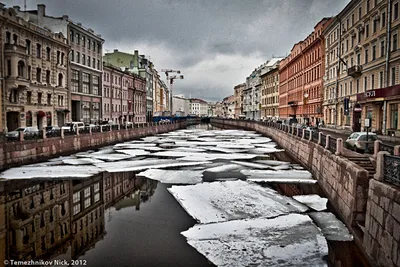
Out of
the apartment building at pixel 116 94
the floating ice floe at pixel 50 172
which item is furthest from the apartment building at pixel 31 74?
the apartment building at pixel 116 94

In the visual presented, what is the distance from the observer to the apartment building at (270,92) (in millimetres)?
92625

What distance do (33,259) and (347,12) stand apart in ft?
148

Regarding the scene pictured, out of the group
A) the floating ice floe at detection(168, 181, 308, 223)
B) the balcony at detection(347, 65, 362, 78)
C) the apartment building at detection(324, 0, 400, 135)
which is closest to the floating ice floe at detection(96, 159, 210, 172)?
the floating ice floe at detection(168, 181, 308, 223)

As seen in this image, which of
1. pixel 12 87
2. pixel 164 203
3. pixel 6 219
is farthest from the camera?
pixel 12 87

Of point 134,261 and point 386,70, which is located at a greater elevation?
point 386,70

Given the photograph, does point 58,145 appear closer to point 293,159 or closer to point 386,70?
point 293,159

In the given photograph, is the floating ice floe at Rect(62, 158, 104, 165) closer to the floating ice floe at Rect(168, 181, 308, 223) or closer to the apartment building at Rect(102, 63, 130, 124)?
the floating ice floe at Rect(168, 181, 308, 223)

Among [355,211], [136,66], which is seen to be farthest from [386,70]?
[136,66]

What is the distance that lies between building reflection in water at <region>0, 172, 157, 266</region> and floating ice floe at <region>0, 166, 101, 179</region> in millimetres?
968

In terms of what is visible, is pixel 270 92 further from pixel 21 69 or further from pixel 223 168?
pixel 223 168

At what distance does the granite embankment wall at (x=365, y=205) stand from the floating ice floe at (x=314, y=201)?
1.23ft

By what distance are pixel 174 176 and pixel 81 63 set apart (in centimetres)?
3907

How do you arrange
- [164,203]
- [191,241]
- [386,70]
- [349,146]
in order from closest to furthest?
[191,241], [164,203], [349,146], [386,70]

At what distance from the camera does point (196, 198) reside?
14.4m
